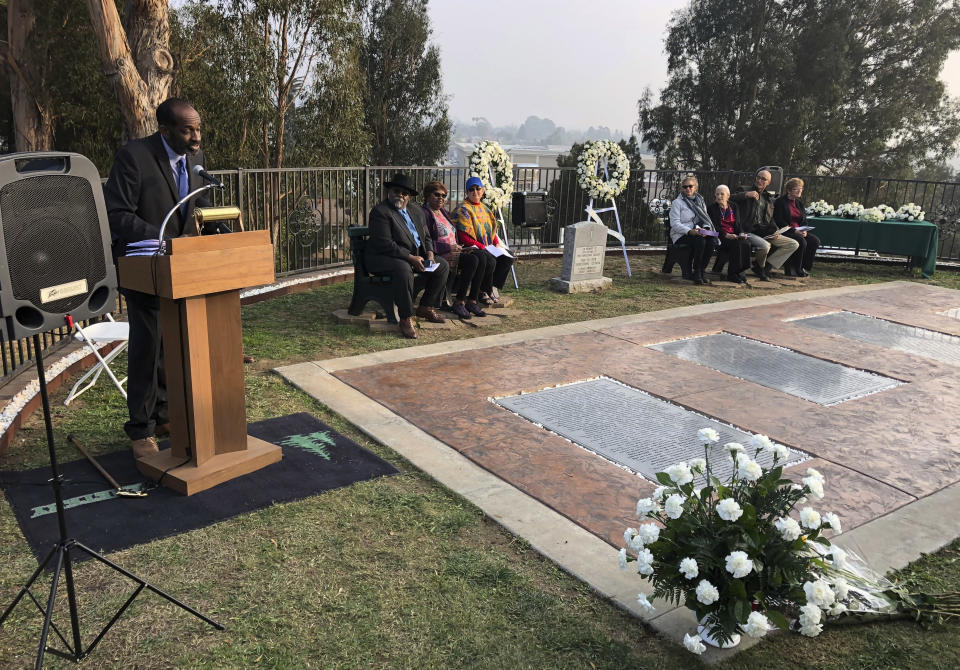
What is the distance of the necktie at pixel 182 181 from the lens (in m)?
4.01

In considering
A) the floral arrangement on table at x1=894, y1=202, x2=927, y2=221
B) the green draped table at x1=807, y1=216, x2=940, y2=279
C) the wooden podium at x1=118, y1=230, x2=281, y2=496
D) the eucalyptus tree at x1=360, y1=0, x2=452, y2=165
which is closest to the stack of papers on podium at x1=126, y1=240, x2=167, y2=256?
the wooden podium at x1=118, y1=230, x2=281, y2=496

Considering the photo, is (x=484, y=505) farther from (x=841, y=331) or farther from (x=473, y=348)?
(x=841, y=331)

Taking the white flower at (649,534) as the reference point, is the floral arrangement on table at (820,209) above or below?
above

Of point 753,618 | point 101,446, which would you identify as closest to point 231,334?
point 101,446

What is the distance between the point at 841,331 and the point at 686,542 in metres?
5.88

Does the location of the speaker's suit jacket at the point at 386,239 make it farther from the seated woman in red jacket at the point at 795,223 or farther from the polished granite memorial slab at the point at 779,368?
the seated woman in red jacket at the point at 795,223

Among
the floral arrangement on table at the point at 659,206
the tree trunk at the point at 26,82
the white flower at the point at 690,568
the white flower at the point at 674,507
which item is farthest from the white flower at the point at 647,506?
the tree trunk at the point at 26,82

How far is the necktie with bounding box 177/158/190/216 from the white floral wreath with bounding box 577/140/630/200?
7046mm

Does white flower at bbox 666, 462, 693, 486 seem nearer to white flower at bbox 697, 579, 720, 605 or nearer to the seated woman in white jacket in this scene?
white flower at bbox 697, 579, 720, 605

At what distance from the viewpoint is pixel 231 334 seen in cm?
371

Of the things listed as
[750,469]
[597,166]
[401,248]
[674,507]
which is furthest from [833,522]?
[597,166]

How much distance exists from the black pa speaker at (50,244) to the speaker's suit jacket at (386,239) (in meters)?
4.11

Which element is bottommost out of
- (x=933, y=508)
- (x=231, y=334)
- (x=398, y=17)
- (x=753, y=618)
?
(x=933, y=508)

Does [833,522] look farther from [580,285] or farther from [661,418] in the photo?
[580,285]
